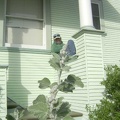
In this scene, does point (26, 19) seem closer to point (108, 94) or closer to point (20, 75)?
point (20, 75)

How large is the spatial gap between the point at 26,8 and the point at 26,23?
0.58 m

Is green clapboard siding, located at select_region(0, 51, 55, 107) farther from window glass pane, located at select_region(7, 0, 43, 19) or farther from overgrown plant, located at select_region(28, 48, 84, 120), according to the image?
overgrown plant, located at select_region(28, 48, 84, 120)

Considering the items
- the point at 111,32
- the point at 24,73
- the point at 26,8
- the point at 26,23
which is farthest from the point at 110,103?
the point at 111,32

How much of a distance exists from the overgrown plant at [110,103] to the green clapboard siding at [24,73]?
2.56 m

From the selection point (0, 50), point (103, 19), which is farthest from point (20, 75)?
point (103, 19)

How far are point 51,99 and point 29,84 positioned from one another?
6183mm

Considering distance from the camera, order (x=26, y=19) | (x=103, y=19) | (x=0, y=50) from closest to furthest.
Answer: (x=0, y=50)
(x=26, y=19)
(x=103, y=19)

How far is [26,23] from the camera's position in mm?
7586

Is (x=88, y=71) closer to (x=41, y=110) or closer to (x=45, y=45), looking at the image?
(x=45, y=45)

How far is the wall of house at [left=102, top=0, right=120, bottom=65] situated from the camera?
8.73 metres

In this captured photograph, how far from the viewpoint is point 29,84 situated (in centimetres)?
687

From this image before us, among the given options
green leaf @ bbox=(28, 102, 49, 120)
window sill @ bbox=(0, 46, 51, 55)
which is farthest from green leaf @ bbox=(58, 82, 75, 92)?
window sill @ bbox=(0, 46, 51, 55)

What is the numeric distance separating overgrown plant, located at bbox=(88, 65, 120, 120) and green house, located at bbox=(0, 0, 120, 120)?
0.45 m

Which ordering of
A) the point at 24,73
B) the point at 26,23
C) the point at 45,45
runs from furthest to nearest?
the point at 26,23, the point at 45,45, the point at 24,73
